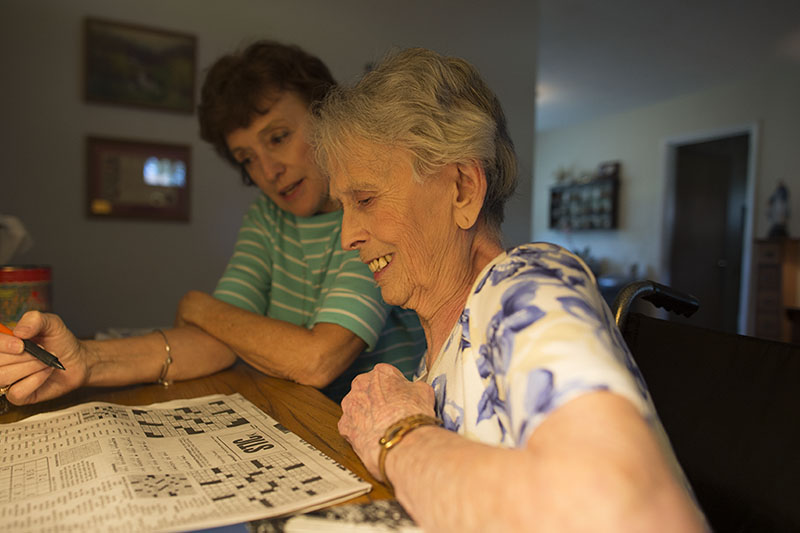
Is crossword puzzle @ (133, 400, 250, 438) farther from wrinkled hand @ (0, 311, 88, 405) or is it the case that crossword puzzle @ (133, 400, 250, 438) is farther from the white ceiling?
the white ceiling

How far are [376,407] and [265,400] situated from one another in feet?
1.23

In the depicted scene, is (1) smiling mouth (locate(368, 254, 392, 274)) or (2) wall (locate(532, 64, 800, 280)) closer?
(1) smiling mouth (locate(368, 254, 392, 274))

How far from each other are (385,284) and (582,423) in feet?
1.70

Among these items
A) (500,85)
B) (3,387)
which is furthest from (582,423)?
(500,85)

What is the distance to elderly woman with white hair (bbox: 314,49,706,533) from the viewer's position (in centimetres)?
41

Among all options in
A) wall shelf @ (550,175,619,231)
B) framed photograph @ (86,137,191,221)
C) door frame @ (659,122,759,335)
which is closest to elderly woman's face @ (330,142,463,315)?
framed photograph @ (86,137,191,221)

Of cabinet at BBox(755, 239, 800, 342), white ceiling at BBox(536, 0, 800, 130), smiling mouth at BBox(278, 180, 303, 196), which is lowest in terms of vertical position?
cabinet at BBox(755, 239, 800, 342)

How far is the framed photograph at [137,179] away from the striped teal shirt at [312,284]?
1725 mm

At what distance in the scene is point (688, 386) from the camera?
0.77 metres

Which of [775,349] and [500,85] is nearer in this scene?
[775,349]

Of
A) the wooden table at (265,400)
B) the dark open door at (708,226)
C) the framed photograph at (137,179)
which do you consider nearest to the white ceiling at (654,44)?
the dark open door at (708,226)

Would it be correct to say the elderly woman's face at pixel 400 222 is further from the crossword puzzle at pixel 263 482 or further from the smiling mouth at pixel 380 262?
the crossword puzzle at pixel 263 482

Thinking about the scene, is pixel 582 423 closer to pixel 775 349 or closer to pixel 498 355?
pixel 498 355

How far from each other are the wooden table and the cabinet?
486cm
